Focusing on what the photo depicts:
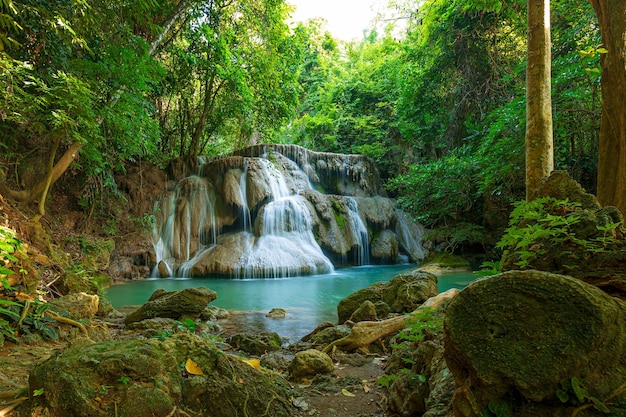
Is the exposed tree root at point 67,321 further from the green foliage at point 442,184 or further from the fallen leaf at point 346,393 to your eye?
the green foliage at point 442,184

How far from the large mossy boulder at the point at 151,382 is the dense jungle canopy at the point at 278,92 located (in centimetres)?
340

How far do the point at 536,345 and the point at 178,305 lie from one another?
548 cm

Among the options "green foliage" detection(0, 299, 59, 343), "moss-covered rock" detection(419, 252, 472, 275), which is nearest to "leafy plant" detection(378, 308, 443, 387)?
"green foliage" detection(0, 299, 59, 343)

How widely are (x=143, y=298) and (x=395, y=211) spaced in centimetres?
1161

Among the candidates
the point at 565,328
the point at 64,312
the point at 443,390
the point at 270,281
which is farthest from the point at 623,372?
the point at 270,281

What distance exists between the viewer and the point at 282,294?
909 centimetres

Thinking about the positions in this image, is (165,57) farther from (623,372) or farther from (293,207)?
(623,372)

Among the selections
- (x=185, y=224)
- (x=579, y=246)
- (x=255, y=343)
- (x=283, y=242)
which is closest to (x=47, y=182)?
(x=255, y=343)

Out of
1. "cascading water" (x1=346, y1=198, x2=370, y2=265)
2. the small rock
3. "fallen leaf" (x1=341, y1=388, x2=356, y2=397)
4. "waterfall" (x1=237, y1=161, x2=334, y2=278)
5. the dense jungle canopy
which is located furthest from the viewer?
"cascading water" (x1=346, y1=198, x2=370, y2=265)

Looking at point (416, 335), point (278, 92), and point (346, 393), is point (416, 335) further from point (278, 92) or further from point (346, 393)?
point (278, 92)

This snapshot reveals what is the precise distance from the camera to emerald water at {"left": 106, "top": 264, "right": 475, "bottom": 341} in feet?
20.3

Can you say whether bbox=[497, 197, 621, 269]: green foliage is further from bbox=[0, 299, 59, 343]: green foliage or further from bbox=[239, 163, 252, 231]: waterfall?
bbox=[239, 163, 252, 231]: waterfall

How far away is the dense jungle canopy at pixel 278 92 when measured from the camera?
5121 mm

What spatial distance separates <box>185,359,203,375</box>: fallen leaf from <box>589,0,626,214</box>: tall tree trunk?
12.9ft
